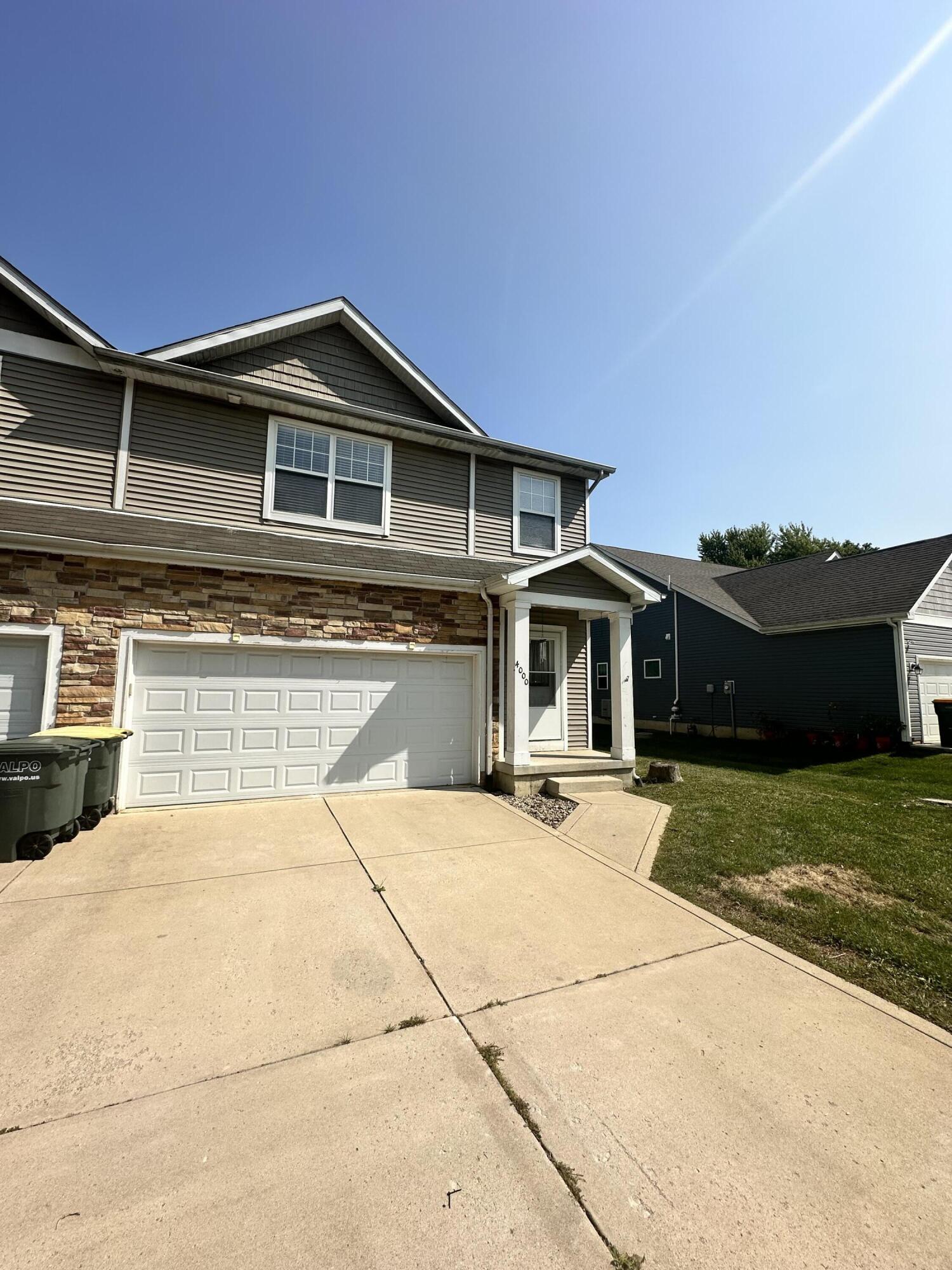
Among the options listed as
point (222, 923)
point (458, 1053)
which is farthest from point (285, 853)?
point (458, 1053)

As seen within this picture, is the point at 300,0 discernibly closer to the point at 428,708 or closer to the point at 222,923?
the point at 428,708

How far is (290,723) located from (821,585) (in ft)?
56.2

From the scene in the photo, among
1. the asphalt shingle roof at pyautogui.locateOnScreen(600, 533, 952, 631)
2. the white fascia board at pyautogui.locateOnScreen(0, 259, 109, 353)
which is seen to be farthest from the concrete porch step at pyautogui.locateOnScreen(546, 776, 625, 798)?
the asphalt shingle roof at pyautogui.locateOnScreen(600, 533, 952, 631)

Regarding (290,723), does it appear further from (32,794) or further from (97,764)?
(32,794)

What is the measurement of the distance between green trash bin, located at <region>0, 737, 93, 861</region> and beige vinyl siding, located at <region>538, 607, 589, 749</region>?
7.66 meters

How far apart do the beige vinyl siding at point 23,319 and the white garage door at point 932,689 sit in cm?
1980

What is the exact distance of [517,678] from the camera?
8.34 m

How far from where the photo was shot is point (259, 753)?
7340mm

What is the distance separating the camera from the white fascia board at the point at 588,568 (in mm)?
8219

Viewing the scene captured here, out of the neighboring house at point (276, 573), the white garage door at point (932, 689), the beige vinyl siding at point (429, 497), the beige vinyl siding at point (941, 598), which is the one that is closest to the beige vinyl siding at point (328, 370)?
the neighboring house at point (276, 573)

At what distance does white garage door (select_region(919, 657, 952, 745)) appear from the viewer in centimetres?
1362

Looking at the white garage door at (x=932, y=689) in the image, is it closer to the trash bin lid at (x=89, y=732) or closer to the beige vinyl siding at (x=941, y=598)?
the beige vinyl siding at (x=941, y=598)

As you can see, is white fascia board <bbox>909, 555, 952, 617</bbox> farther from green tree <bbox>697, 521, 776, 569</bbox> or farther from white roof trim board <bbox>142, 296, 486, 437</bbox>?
green tree <bbox>697, 521, 776, 569</bbox>

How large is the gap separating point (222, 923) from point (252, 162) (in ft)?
35.6
